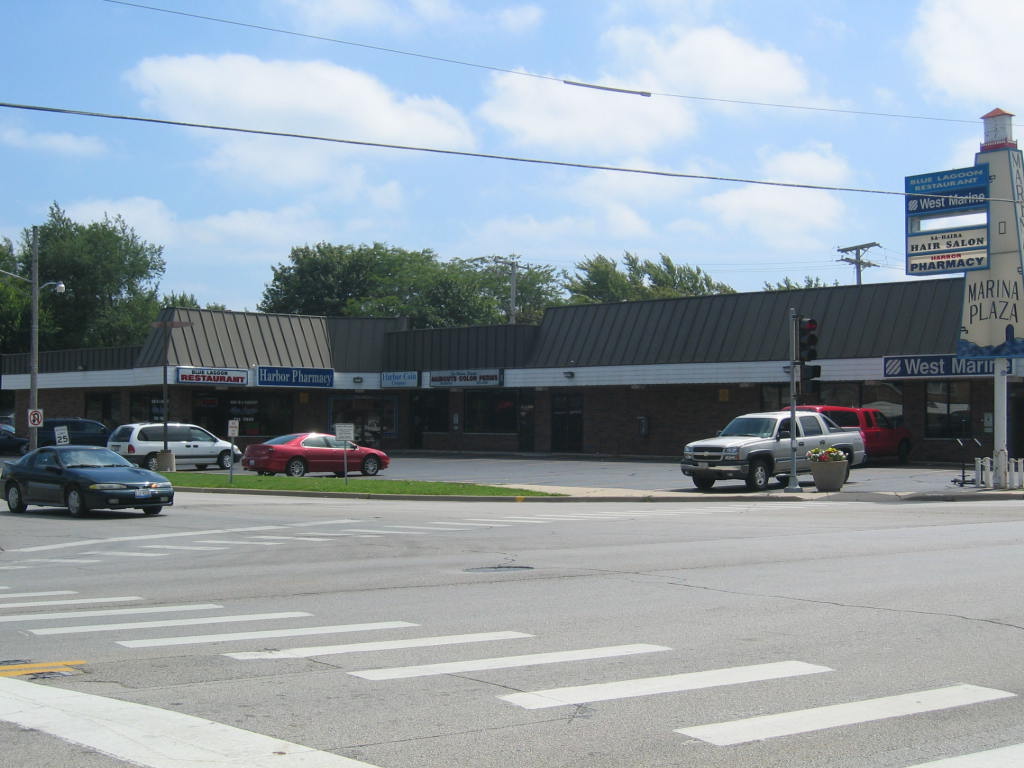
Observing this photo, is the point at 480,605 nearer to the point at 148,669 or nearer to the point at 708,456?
the point at 148,669

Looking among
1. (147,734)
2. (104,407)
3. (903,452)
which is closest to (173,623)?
(147,734)

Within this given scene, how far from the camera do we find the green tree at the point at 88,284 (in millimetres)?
85375

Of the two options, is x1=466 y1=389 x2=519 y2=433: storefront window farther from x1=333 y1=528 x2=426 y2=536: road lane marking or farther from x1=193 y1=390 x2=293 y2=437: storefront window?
x1=333 y1=528 x2=426 y2=536: road lane marking

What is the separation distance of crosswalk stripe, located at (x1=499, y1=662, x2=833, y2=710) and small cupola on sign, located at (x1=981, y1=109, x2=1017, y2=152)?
77.5ft

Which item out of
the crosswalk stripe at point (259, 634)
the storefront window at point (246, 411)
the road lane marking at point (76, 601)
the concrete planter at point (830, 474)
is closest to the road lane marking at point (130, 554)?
the road lane marking at point (76, 601)

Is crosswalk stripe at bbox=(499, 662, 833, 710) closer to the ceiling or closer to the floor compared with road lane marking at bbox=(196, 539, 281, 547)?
closer to the ceiling

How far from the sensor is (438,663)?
25.9ft

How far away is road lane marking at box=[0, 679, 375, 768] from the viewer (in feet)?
18.1

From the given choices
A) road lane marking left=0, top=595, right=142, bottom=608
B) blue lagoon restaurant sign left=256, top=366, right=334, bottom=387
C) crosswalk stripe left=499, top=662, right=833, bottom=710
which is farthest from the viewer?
blue lagoon restaurant sign left=256, top=366, right=334, bottom=387

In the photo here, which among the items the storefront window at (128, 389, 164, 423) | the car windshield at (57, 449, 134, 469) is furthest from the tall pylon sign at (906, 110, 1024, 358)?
the storefront window at (128, 389, 164, 423)

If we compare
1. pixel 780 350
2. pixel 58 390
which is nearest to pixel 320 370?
pixel 58 390

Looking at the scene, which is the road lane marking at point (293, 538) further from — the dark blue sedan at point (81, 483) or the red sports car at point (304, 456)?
the red sports car at point (304, 456)

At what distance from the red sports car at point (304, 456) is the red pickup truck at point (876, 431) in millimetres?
14972

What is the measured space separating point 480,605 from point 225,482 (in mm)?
21128
